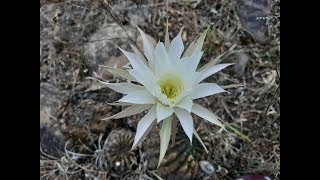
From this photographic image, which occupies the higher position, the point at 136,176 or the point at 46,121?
the point at 46,121

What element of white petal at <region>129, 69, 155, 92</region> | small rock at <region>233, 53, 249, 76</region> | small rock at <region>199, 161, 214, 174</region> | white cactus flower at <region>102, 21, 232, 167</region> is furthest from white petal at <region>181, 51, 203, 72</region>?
small rock at <region>199, 161, 214, 174</region>

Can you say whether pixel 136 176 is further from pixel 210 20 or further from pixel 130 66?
pixel 210 20

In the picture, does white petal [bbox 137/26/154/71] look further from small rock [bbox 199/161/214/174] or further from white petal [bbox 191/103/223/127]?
small rock [bbox 199/161/214/174]

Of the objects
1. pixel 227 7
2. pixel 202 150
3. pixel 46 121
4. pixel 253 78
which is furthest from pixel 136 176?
pixel 227 7

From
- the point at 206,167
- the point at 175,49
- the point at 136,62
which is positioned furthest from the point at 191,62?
the point at 206,167

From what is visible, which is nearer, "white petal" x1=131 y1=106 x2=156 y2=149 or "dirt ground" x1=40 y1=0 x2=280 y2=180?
"white petal" x1=131 y1=106 x2=156 y2=149

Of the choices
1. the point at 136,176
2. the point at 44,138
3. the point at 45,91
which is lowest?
the point at 136,176

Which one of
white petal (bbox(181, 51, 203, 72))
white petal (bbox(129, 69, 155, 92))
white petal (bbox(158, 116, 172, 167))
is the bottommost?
white petal (bbox(158, 116, 172, 167))
